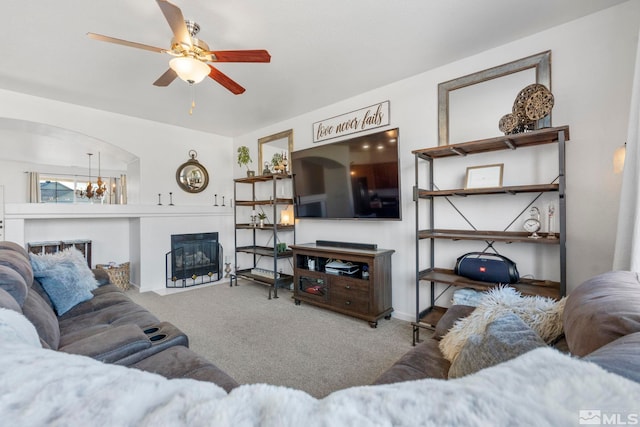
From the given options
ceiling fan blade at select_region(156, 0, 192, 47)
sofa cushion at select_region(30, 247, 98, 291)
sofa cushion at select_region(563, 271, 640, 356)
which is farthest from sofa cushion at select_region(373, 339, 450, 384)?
sofa cushion at select_region(30, 247, 98, 291)

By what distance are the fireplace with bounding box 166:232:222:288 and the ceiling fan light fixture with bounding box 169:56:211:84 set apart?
329cm

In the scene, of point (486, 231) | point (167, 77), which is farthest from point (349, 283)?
point (167, 77)

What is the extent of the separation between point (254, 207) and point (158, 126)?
194 cm

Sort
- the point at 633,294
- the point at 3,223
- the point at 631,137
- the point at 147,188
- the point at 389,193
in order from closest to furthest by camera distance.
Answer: the point at 633,294 → the point at 631,137 → the point at 389,193 → the point at 3,223 → the point at 147,188

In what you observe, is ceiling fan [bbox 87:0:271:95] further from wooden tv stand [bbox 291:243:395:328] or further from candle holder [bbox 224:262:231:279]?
candle holder [bbox 224:262:231:279]

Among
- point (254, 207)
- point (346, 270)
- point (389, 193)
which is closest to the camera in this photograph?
point (389, 193)

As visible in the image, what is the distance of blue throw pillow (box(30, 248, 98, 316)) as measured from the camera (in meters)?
2.07

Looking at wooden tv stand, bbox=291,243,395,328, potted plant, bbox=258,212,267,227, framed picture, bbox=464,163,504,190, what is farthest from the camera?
potted plant, bbox=258,212,267,227

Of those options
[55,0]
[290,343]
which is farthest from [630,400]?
→ [55,0]

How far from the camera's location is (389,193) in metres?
2.92

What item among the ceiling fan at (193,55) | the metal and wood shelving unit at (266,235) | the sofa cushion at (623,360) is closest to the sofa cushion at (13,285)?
the ceiling fan at (193,55)

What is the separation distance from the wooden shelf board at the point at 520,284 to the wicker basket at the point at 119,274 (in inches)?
172

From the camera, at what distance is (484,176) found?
2432 mm

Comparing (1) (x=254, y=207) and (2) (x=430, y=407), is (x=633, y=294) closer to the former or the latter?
(2) (x=430, y=407)
